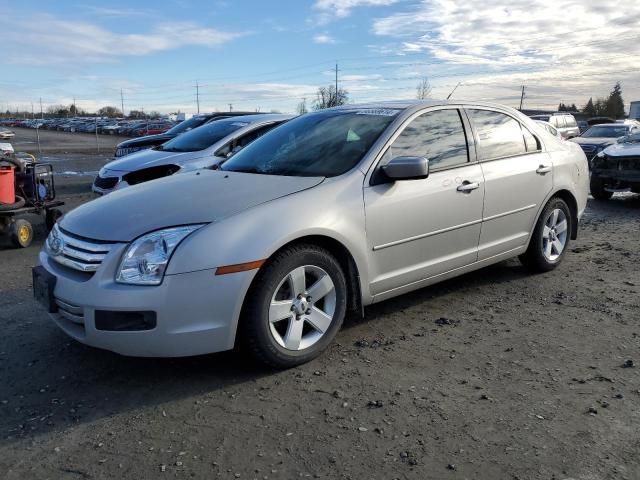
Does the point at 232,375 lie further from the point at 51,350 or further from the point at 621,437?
the point at 621,437

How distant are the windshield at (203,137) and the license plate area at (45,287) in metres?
5.37

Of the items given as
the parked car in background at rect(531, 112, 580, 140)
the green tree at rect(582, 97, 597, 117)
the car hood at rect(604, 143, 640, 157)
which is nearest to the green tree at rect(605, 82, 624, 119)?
the green tree at rect(582, 97, 597, 117)

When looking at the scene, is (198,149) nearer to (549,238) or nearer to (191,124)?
(191,124)

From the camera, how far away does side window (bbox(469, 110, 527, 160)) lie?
4.84 m

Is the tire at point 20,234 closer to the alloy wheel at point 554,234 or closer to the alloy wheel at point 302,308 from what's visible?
the alloy wheel at point 302,308

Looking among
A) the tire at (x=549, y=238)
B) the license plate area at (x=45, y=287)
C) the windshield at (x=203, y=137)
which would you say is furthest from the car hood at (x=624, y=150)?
the license plate area at (x=45, y=287)

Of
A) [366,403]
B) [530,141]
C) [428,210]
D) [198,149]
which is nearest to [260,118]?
[198,149]

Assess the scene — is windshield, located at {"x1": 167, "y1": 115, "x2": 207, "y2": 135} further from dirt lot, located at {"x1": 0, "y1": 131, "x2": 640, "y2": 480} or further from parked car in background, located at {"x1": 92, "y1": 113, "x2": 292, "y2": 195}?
dirt lot, located at {"x1": 0, "y1": 131, "x2": 640, "y2": 480}

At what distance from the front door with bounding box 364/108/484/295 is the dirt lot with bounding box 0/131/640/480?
0.47 metres

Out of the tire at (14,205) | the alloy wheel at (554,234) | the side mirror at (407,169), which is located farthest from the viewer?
the tire at (14,205)

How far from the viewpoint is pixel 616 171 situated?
34.9ft

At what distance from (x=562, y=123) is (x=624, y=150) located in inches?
552

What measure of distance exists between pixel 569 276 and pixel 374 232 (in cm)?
266

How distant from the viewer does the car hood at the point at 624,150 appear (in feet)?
34.3
